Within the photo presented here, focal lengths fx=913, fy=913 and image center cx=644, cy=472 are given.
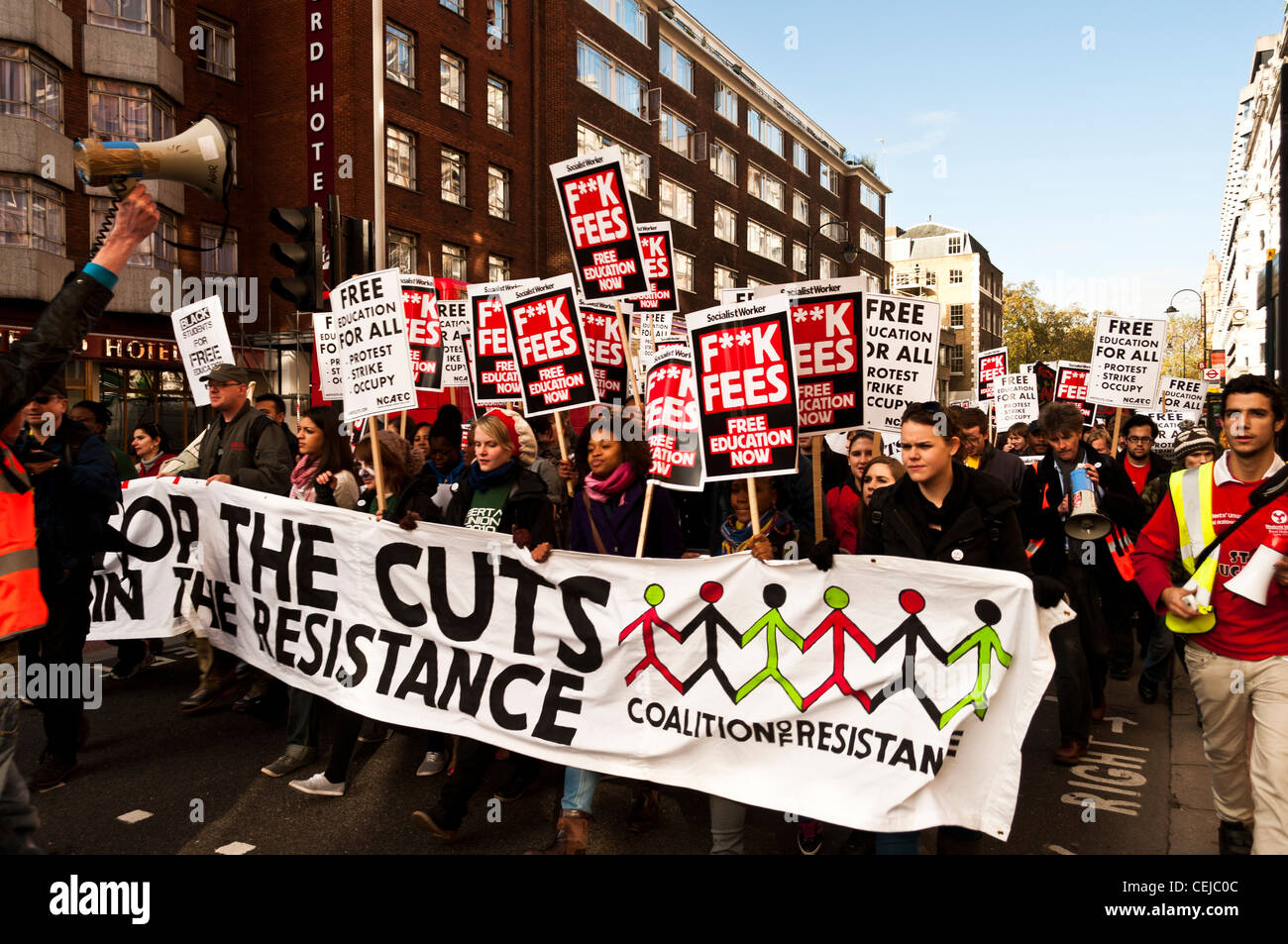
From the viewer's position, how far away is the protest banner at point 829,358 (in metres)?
4.82

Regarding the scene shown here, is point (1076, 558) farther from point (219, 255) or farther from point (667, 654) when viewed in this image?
point (219, 255)

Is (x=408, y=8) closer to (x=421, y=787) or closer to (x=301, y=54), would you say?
(x=301, y=54)

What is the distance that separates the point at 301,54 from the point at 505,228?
787 centimetres

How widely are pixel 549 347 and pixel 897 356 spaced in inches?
92.3

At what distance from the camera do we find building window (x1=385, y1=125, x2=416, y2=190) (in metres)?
26.2

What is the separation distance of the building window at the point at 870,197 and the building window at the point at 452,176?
39.4m

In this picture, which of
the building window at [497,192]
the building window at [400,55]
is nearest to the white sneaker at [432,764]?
the building window at [400,55]

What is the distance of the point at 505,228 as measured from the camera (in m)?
30.5

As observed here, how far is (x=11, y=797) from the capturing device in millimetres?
2953

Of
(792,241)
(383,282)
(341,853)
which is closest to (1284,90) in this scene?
(383,282)

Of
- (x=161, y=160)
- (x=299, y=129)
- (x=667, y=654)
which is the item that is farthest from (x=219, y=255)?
(x=667, y=654)

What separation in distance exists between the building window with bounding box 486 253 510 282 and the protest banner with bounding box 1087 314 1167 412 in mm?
22885

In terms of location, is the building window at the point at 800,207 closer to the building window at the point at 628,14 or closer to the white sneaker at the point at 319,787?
the building window at the point at 628,14

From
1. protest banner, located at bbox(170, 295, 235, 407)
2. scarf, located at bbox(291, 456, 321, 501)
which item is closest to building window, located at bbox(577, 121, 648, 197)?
protest banner, located at bbox(170, 295, 235, 407)
